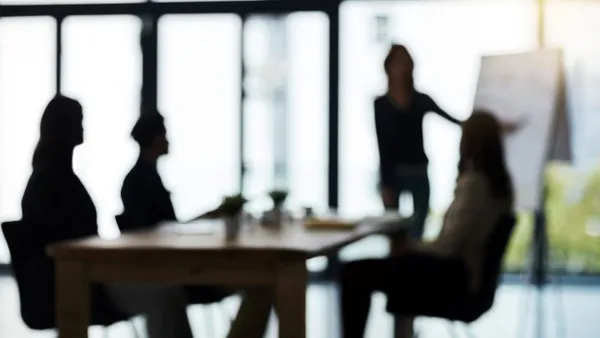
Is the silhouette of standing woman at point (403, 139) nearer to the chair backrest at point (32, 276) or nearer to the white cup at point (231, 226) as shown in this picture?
the white cup at point (231, 226)

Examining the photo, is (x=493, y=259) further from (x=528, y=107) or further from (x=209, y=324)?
(x=528, y=107)

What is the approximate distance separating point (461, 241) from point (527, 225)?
4338 mm

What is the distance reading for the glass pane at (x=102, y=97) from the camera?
8.70 meters

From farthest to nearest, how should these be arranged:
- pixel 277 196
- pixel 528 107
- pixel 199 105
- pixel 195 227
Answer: pixel 199 105 < pixel 528 107 < pixel 277 196 < pixel 195 227

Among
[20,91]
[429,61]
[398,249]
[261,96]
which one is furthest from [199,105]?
[398,249]

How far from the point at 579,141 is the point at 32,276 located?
538 cm

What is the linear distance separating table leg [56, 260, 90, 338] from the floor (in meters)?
2.03

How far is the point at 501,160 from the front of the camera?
4094 mm

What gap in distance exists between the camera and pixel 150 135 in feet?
15.3

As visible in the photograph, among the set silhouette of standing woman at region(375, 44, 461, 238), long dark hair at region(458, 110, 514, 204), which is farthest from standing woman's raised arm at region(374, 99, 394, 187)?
long dark hair at region(458, 110, 514, 204)

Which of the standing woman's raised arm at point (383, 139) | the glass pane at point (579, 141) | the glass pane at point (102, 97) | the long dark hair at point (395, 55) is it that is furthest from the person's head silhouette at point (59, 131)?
the glass pane at point (579, 141)

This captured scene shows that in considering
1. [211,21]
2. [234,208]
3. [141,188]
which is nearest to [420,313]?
[234,208]

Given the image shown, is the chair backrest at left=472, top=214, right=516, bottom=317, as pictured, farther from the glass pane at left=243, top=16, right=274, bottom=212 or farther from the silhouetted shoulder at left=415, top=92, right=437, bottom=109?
the glass pane at left=243, top=16, right=274, bottom=212

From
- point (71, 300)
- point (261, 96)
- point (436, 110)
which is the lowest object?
point (71, 300)
